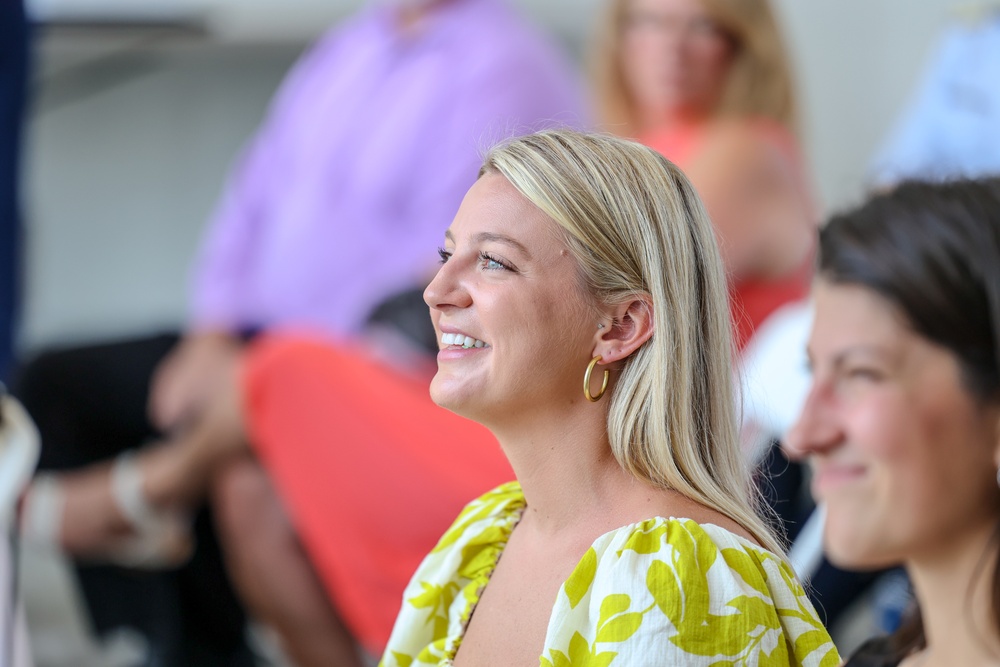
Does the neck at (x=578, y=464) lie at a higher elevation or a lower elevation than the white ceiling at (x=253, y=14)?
lower

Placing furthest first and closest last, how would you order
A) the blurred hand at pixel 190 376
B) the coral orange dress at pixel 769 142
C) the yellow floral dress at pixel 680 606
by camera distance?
the blurred hand at pixel 190 376 → the coral orange dress at pixel 769 142 → the yellow floral dress at pixel 680 606

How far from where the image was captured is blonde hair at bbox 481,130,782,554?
848 millimetres

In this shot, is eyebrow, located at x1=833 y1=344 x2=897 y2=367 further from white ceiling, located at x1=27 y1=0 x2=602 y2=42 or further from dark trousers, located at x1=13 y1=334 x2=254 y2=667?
white ceiling, located at x1=27 y1=0 x2=602 y2=42

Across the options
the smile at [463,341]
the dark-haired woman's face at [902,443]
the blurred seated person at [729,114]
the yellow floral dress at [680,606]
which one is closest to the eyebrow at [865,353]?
the dark-haired woman's face at [902,443]

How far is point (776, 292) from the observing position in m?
2.16

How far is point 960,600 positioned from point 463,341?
0.48 metres

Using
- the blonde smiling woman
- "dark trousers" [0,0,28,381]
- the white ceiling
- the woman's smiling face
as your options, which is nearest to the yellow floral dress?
the blonde smiling woman

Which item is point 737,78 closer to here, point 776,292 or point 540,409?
point 776,292

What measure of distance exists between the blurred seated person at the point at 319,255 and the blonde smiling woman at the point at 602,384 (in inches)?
64.3

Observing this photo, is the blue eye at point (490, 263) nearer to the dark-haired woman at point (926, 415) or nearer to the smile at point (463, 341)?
the smile at point (463, 341)

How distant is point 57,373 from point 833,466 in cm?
208

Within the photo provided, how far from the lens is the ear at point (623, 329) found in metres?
0.86

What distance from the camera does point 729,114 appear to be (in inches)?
93.2

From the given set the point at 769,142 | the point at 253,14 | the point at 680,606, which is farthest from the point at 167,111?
the point at 680,606
